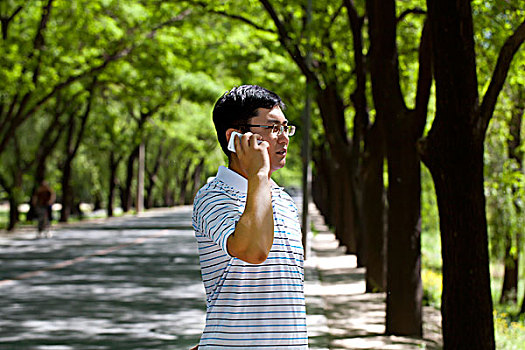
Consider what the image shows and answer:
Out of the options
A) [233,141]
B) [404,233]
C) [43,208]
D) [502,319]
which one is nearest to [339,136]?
[502,319]

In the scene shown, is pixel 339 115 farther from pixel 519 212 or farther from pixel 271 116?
pixel 271 116

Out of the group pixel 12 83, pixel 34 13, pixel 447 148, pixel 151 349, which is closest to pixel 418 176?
pixel 447 148

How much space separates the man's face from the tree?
4.83 metres

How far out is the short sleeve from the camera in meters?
2.62

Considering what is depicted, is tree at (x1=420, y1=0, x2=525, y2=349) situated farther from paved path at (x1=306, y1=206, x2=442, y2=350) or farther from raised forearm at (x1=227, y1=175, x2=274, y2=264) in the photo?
raised forearm at (x1=227, y1=175, x2=274, y2=264)

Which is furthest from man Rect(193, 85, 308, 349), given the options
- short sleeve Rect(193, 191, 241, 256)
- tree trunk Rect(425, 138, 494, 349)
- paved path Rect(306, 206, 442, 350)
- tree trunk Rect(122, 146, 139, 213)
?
tree trunk Rect(122, 146, 139, 213)

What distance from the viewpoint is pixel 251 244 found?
8.23ft

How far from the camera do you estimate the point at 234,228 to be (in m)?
2.60

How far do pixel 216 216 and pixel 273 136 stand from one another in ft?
1.11

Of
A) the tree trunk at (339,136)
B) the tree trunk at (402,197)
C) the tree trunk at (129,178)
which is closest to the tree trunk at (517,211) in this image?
the tree trunk at (339,136)

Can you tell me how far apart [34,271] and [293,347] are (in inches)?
578

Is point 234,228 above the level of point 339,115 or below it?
below

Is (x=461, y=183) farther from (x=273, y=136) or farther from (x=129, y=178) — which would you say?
(x=129, y=178)

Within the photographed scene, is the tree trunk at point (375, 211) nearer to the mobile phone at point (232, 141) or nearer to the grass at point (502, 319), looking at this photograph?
the grass at point (502, 319)
